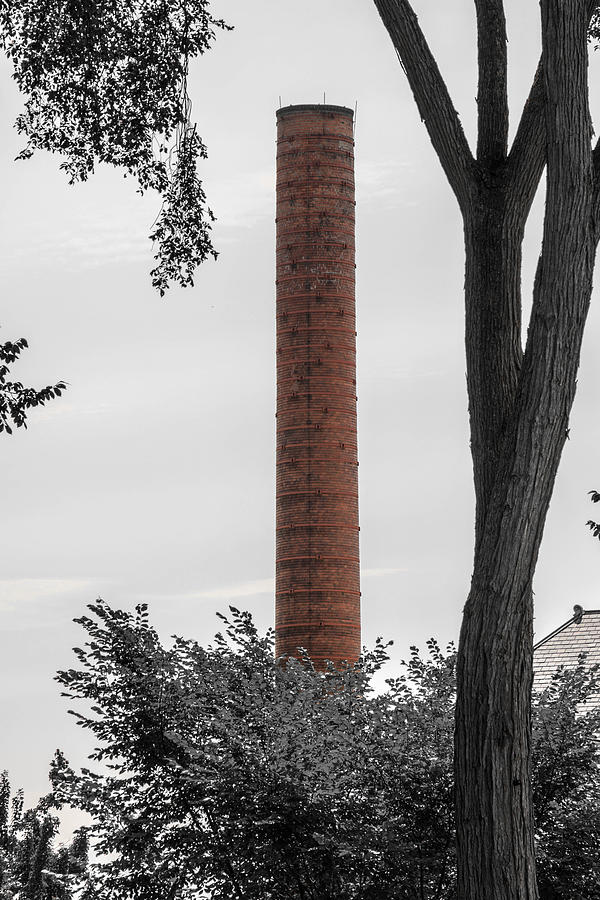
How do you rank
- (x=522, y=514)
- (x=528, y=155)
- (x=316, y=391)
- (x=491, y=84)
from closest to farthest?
(x=522, y=514), (x=528, y=155), (x=491, y=84), (x=316, y=391)

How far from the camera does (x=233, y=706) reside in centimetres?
1283

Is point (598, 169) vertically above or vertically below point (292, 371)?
below

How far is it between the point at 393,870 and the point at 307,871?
0.76 m

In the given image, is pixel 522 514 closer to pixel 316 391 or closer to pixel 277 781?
pixel 277 781

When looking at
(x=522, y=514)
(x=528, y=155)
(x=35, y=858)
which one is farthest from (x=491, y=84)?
(x=35, y=858)

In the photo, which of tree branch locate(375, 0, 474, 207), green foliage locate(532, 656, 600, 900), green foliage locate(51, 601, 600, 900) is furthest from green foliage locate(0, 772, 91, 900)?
tree branch locate(375, 0, 474, 207)

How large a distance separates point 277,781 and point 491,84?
20.3 ft

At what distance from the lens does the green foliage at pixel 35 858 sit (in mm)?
13062

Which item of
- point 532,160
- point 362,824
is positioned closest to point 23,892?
point 362,824

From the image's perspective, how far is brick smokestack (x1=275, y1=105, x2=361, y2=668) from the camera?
1289 inches

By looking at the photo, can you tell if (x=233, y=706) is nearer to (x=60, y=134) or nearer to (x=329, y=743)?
(x=329, y=743)

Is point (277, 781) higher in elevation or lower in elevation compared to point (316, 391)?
lower

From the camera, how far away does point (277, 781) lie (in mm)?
11547

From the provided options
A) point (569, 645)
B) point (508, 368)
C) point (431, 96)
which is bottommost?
point (508, 368)
